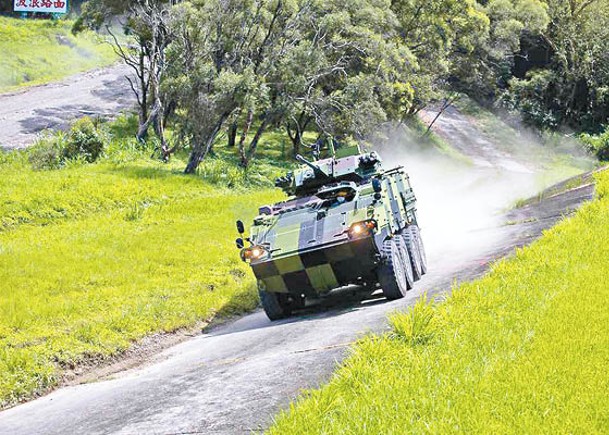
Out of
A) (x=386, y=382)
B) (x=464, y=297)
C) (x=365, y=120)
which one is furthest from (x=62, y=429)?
(x=365, y=120)

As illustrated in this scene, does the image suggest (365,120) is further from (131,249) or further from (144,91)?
(131,249)

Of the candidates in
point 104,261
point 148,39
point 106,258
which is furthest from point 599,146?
point 104,261

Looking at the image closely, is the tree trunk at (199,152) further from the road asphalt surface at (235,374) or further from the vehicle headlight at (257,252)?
the vehicle headlight at (257,252)

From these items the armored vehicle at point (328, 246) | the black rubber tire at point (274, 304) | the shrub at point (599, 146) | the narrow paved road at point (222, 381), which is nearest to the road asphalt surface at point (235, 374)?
the narrow paved road at point (222, 381)

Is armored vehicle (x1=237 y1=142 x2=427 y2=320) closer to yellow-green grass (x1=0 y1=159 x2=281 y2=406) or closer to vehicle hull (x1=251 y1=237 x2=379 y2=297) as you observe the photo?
vehicle hull (x1=251 y1=237 x2=379 y2=297)

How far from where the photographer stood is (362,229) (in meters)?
11.1

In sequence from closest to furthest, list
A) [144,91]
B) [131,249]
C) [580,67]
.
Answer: [131,249], [144,91], [580,67]

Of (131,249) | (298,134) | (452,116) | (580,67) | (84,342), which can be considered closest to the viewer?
(84,342)

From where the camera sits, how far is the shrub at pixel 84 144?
23.0m

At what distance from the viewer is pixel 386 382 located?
18.9 ft

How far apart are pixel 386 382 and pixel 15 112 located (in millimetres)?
27636

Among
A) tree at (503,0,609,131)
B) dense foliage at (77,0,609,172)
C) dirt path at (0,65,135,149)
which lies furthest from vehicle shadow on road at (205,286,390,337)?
tree at (503,0,609,131)

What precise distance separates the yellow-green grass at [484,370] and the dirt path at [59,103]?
20.8 meters

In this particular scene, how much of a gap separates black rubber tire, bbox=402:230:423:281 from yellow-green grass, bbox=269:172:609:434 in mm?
4542
